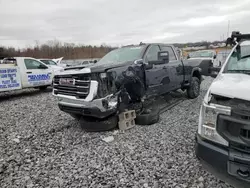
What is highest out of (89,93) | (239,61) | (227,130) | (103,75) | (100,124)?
(239,61)

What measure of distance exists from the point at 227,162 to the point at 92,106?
2.70m

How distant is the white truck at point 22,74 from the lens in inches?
349

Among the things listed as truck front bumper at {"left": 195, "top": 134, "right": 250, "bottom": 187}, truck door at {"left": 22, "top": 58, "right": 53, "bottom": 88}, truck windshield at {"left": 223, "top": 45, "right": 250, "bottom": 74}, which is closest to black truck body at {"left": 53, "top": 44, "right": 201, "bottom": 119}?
truck windshield at {"left": 223, "top": 45, "right": 250, "bottom": 74}

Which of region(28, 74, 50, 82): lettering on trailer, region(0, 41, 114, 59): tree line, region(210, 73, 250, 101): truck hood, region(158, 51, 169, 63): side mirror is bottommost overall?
region(28, 74, 50, 82): lettering on trailer

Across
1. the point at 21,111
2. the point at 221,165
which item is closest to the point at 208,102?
the point at 221,165

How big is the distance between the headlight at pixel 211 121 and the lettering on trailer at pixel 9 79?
8651 millimetres

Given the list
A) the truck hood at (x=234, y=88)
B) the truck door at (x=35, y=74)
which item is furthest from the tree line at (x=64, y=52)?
the truck hood at (x=234, y=88)

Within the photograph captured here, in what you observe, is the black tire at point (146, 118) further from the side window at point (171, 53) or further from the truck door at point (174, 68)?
the side window at point (171, 53)

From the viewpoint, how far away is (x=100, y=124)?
Answer: 465 cm

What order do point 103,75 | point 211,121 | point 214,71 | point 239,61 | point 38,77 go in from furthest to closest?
point 38,77 < point 103,75 < point 214,71 < point 239,61 < point 211,121

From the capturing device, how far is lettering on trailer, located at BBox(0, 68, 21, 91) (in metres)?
8.73

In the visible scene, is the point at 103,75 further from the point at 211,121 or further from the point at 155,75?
the point at 211,121

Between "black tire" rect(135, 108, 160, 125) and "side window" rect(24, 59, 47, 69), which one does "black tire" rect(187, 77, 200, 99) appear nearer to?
"black tire" rect(135, 108, 160, 125)

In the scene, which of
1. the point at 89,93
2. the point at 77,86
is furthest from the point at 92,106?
the point at 77,86
